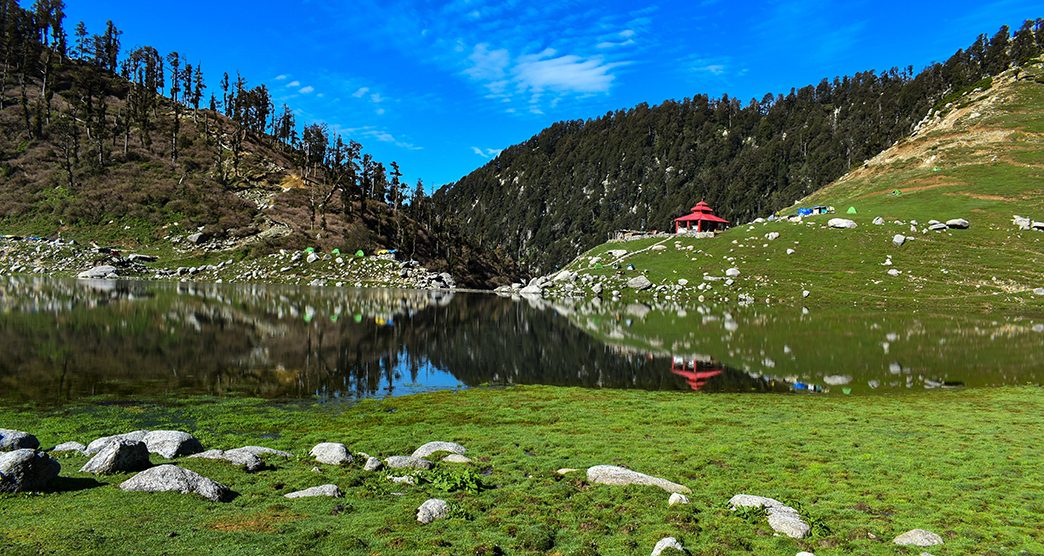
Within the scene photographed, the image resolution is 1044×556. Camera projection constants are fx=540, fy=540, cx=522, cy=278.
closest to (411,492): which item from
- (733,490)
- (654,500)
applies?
A: (654,500)

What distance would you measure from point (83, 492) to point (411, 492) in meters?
7.55

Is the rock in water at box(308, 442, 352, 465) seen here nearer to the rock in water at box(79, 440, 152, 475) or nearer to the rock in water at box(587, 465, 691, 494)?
the rock in water at box(79, 440, 152, 475)

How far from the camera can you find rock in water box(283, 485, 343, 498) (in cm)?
1366

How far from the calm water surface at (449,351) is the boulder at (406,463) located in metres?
12.0

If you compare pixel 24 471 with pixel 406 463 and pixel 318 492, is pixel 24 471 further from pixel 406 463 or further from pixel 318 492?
pixel 406 463

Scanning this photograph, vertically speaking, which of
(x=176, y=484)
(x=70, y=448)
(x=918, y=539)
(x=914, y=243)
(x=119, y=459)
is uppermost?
(x=914, y=243)

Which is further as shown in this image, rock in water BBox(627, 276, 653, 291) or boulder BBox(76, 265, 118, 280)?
boulder BBox(76, 265, 118, 280)

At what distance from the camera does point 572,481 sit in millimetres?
15508

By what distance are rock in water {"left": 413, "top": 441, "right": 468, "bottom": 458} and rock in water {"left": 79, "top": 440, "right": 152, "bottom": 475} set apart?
25.1 feet

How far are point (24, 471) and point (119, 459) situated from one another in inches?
89.0

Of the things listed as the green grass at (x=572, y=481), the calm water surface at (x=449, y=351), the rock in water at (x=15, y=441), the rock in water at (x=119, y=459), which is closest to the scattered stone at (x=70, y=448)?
the rock in water at (x=15, y=441)

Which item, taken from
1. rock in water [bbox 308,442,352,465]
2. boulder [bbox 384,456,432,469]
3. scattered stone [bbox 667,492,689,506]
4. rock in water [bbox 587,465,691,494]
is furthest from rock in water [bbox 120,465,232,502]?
scattered stone [bbox 667,492,689,506]

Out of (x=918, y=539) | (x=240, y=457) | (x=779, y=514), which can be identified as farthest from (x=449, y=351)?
(x=918, y=539)

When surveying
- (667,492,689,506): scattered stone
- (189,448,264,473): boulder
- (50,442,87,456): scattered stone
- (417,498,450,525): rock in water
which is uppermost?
(50,442,87,456): scattered stone
